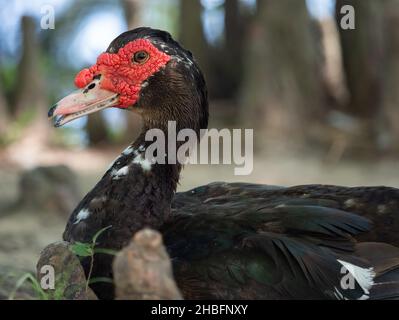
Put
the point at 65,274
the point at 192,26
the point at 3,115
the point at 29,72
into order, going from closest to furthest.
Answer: the point at 65,274 → the point at 3,115 → the point at 29,72 → the point at 192,26

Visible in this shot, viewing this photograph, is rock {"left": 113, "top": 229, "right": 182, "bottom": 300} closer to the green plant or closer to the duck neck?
the green plant

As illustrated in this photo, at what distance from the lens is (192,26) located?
14117 millimetres

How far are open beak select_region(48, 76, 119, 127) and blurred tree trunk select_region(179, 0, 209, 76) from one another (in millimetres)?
10275

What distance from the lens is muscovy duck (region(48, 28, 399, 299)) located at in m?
Answer: 3.23

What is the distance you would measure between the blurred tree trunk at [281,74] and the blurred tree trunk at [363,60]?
3.09 feet

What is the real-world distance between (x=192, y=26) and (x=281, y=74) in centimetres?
271

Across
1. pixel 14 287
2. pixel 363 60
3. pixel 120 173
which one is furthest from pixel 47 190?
pixel 363 60

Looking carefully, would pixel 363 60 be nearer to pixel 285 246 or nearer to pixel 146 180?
pixel 146 180

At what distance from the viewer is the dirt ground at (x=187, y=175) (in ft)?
23.3

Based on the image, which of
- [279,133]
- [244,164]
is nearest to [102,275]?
[244,164]

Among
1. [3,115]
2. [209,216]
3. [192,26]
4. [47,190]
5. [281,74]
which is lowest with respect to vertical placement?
[47,190]

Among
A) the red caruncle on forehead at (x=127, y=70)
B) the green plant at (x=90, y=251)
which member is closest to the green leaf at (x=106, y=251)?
the green plant at (x=90, y=251)

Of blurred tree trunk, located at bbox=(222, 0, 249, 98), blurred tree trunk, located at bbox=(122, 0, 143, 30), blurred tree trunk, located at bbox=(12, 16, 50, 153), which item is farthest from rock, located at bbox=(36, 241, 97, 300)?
blurred tree trunk, located at bbox=(222, 0, 249, 98)

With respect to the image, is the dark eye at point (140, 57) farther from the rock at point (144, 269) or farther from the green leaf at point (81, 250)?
the rock at point (144, 269)
